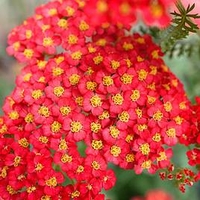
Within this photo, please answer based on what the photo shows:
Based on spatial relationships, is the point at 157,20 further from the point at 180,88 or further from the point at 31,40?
the point at 31,40

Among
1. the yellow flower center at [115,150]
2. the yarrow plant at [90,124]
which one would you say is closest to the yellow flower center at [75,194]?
the yarrow plant at [90,124]

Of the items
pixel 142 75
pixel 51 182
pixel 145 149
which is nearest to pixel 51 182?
pixel 51 182

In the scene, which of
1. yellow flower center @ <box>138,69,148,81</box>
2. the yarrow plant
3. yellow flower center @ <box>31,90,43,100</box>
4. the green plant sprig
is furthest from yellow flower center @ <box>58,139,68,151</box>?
the green plant sprig

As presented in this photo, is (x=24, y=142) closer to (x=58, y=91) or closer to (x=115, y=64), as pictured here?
(x=58, y=91)

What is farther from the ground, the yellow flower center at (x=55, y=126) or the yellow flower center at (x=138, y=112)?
the yellow flower center at (x=138, y=112)

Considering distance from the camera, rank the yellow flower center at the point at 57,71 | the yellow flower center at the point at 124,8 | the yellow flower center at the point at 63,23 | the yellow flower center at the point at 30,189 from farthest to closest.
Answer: the yellow flower center at the point at 63,23 < the yellow flower center at the point at 57,71 < the yellow flower center at the point at 30,189 < the yellow flower center at the point at 124,8

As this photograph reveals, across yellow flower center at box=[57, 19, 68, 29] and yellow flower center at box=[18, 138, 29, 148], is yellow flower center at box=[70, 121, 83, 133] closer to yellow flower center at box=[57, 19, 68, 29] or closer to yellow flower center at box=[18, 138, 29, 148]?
yellow flower center at box=[18, 138, 29, 148]

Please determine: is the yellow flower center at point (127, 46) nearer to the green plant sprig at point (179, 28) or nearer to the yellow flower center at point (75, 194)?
the green plant sprig at point (179, 28)

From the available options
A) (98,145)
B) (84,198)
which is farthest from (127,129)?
(84,198)
